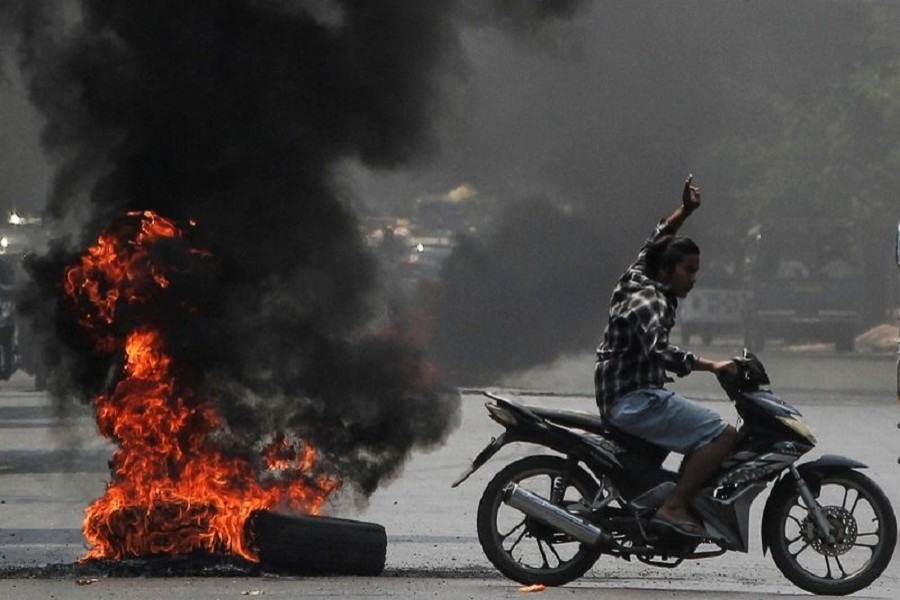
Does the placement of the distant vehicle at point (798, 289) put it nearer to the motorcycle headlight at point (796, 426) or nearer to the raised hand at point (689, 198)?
the raised hand at point (689, 198)

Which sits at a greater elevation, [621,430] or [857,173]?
[857,173]

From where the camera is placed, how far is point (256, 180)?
10445 mm

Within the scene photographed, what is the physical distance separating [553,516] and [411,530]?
3.20 meters

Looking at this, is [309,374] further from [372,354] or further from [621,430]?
[621,430]

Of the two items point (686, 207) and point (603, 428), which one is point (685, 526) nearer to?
point (603, 428)

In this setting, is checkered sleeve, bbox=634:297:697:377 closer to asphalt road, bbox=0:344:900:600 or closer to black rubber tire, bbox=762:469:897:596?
black rubber tire, bbox=762:469:897:596

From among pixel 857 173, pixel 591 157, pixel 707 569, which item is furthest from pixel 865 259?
pixel 707 569

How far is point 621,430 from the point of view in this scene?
29.2 ft

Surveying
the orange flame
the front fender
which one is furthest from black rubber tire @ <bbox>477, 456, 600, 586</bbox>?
the orange flame

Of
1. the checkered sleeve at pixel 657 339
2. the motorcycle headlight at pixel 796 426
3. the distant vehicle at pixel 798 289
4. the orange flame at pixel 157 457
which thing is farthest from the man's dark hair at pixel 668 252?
the distant vehicle at pixel 798 289

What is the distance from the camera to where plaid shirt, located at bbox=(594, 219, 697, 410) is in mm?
8789

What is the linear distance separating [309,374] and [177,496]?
106 centimetres

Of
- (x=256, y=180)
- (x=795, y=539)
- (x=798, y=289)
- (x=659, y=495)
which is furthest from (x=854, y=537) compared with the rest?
(x=798, y=289)

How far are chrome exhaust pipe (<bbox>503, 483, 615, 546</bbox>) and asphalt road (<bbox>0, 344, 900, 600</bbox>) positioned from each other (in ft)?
0.79
